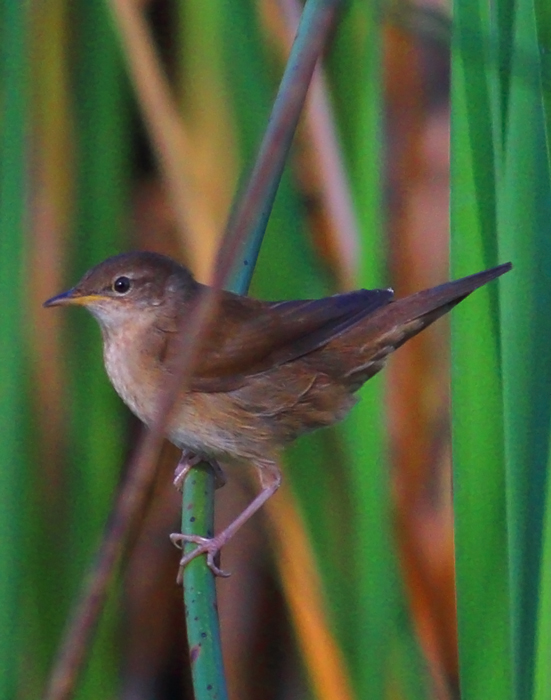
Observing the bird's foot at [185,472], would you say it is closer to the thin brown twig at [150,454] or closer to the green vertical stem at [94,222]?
the green vertical stem at [94,222]

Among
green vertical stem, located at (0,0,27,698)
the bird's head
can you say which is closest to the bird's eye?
the bird's head

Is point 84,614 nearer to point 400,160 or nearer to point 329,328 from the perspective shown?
point 329,328

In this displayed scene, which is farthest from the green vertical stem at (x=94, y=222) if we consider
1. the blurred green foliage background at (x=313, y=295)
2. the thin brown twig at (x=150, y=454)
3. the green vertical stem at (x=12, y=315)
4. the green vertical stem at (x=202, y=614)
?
the thin brown twig at (x=150, y=454)

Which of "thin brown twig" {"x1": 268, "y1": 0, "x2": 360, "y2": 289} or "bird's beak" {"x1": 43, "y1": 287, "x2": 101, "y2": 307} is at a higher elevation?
"thin brown twig" {"x1": 268, "y1": 0, "x2": 360, "y2": 289}

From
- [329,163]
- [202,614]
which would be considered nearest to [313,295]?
[329,163]

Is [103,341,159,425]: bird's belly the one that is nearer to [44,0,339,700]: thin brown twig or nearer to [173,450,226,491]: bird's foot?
[173,450,226,491]: bird's foot

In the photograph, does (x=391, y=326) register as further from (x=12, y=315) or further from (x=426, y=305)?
(x=12, y=315)
